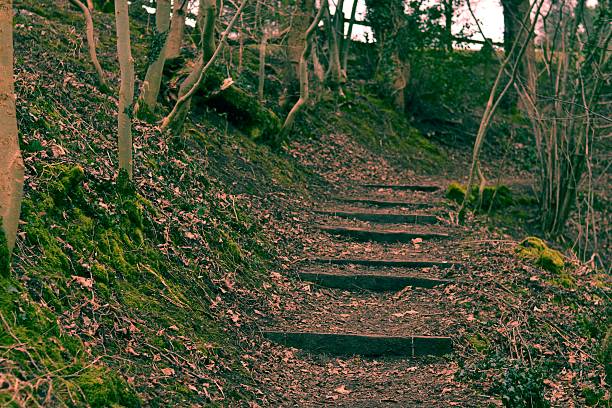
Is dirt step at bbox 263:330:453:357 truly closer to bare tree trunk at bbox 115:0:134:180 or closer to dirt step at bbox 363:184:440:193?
bare tree trunk at bbox 115:0:134:180

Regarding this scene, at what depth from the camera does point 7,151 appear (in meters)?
3.99

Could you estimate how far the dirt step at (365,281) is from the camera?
7883 millimetres

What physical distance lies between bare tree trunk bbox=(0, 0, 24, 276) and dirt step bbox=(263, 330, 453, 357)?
302cm

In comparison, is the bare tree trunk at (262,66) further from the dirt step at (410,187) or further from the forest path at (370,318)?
the forest path at (370,318)

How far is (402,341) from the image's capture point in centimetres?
643

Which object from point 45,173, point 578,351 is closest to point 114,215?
point 45,173

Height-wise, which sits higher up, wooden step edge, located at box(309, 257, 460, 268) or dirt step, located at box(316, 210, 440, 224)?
dirt step, located at box(316, 210, 440, 224)

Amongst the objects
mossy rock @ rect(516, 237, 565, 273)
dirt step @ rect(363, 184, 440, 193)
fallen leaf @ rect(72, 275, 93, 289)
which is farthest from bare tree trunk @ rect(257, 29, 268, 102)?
fallen leaf @ rect(72, 275, 93, 289)

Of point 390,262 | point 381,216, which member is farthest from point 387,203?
point 390,262

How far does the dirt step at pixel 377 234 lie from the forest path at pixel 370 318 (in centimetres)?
1

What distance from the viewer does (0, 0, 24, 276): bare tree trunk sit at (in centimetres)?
395

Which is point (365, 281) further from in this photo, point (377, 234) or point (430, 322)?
point (377, 234)

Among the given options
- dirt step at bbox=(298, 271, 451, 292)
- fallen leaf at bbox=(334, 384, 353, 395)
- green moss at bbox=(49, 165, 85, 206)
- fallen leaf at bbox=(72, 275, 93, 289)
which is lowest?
fallen leaf at bbox=(334, 384, 353, 395)

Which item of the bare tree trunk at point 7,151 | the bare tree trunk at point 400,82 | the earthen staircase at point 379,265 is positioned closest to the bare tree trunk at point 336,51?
the bare tree trunk at point 400,82
